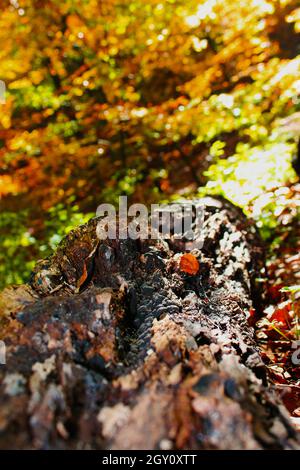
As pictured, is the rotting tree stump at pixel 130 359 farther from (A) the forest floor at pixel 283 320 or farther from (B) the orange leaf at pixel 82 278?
(A) the forest floor at pixel 283 320

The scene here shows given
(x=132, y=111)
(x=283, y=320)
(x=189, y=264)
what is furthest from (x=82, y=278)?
(x=132, y=111)

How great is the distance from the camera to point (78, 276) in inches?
99.2

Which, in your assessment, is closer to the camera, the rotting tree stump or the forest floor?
the rotting tree stump

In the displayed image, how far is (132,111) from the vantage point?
6.76 metres

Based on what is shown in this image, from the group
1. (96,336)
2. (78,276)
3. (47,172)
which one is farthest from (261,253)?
(47,172)

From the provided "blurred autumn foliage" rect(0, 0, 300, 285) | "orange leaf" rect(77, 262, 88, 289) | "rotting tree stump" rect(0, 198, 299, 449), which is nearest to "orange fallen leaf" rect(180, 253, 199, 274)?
"rotting tree stump" rect(0, 198, 299, 449)

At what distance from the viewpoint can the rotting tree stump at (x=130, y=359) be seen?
1312 millimetres

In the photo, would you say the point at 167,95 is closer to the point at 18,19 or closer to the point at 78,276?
the point at 18,19

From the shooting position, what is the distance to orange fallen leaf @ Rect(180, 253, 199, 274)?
262 cm

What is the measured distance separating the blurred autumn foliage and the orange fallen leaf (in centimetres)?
130

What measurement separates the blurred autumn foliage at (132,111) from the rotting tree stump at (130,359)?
177 centimetres

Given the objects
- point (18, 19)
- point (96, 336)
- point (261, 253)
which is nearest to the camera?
point (96, 336)

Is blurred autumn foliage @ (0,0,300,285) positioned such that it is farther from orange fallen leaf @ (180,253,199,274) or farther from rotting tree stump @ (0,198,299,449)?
rotting tree stump @ (0,198,299,449)
